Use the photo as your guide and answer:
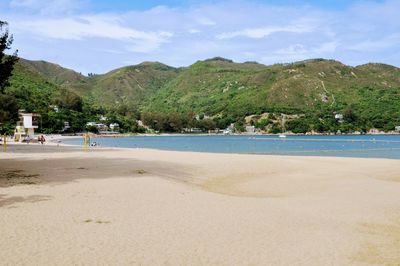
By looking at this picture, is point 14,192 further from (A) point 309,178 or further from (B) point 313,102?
(B) point 313,102

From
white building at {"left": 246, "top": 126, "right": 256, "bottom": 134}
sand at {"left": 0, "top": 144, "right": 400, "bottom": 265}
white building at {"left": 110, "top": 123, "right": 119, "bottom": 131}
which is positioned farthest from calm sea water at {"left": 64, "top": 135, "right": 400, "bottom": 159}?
white building at {"left": 246, "top": 126, "right": 256, "bottom": 134}

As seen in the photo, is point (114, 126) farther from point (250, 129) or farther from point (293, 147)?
point (293, 147)

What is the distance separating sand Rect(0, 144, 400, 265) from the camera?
29.1 feet

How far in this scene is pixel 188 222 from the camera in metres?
11.9

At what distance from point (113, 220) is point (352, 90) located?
193370mm

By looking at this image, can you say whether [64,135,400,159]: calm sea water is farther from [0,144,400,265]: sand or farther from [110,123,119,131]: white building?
[110,123,119,131]: white building

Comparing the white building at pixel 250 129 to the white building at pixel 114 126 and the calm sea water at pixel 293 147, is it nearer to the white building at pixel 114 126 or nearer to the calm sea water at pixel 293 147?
the white building at pixel 114 126

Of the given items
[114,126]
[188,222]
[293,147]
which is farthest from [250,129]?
[188,222]

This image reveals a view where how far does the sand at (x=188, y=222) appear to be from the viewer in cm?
886

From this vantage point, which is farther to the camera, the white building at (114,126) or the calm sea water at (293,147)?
the white building at (114,126)

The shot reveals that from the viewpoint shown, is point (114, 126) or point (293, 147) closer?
point (293, 147)

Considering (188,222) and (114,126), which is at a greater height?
(114,126)

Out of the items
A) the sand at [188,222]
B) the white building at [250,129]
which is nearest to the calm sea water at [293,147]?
the sand at [188,222]

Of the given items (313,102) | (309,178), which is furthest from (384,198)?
(313,102)
